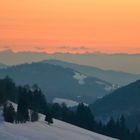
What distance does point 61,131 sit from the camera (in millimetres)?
77000

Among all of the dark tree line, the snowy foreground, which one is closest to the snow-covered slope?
the snowy foreground

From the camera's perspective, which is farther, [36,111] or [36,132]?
[36,111]

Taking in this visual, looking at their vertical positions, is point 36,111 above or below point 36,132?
below

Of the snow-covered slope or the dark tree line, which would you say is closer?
the snow-covered slope

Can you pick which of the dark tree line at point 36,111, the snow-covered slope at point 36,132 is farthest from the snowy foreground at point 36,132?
the dark tree line at point 36,111

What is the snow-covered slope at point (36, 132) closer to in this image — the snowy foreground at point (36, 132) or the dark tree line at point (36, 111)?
the snowy foreground at point (36, 132)

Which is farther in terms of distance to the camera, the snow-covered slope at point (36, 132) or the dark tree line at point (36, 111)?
the dark tree line at point (36, 111)

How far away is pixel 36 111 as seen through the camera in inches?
3420

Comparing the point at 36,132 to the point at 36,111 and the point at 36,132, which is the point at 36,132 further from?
the point at 36,111

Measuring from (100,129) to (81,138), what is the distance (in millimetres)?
48330

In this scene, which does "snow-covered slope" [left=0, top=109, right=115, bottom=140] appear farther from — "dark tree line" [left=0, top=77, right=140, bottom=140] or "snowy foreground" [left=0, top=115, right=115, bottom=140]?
"dark tree line" [left=0, top=77, right=140, bottom=140]

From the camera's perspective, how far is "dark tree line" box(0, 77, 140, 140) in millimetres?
76688

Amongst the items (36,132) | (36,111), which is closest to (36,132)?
(36,132)

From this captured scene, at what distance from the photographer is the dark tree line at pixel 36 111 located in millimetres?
76688
